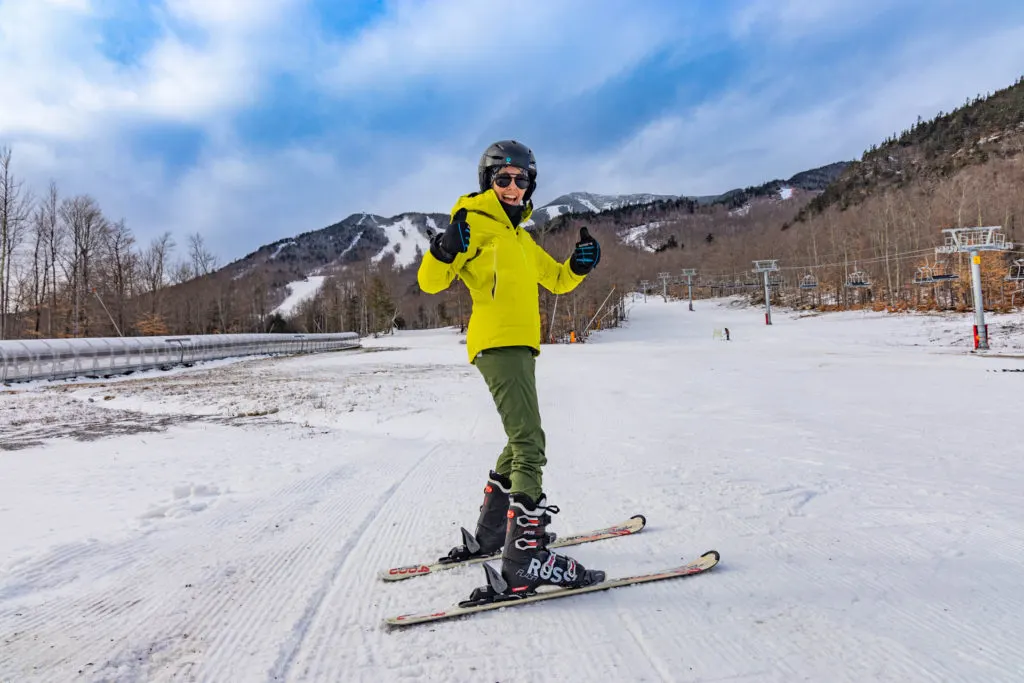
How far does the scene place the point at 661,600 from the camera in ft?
7.60

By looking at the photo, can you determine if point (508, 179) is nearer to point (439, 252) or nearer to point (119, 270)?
point (439, 252)

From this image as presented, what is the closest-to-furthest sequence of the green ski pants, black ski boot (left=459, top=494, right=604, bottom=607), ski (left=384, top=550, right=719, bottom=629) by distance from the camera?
ski (left=384, top=550, right=719, bottom=629), black ski boot (left=459, top=494, right=604, bottom=607), the green ski pants

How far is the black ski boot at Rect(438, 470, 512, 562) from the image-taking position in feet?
9.55

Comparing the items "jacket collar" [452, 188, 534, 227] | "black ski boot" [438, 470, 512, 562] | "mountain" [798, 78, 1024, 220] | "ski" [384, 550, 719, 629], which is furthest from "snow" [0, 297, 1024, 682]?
"mountain" [798, 78, 1024, 220]

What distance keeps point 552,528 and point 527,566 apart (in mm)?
1100

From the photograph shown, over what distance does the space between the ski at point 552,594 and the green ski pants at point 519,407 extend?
1.49 ft

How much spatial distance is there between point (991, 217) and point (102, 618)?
6728 cm

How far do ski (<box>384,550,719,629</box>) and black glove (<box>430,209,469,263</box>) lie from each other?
164 cm

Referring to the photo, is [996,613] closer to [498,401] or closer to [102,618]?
[498,401]

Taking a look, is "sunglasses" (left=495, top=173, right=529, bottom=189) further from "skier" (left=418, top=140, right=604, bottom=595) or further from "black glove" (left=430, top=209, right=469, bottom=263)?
"black glove" (left=430, top=209, right=469, bottom=263)

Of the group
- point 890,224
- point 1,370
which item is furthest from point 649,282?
point 1,370

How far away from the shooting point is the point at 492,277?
8.59 ft

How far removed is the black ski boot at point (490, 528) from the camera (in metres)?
2.91

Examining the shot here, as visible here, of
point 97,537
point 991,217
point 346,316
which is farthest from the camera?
point 346,316
